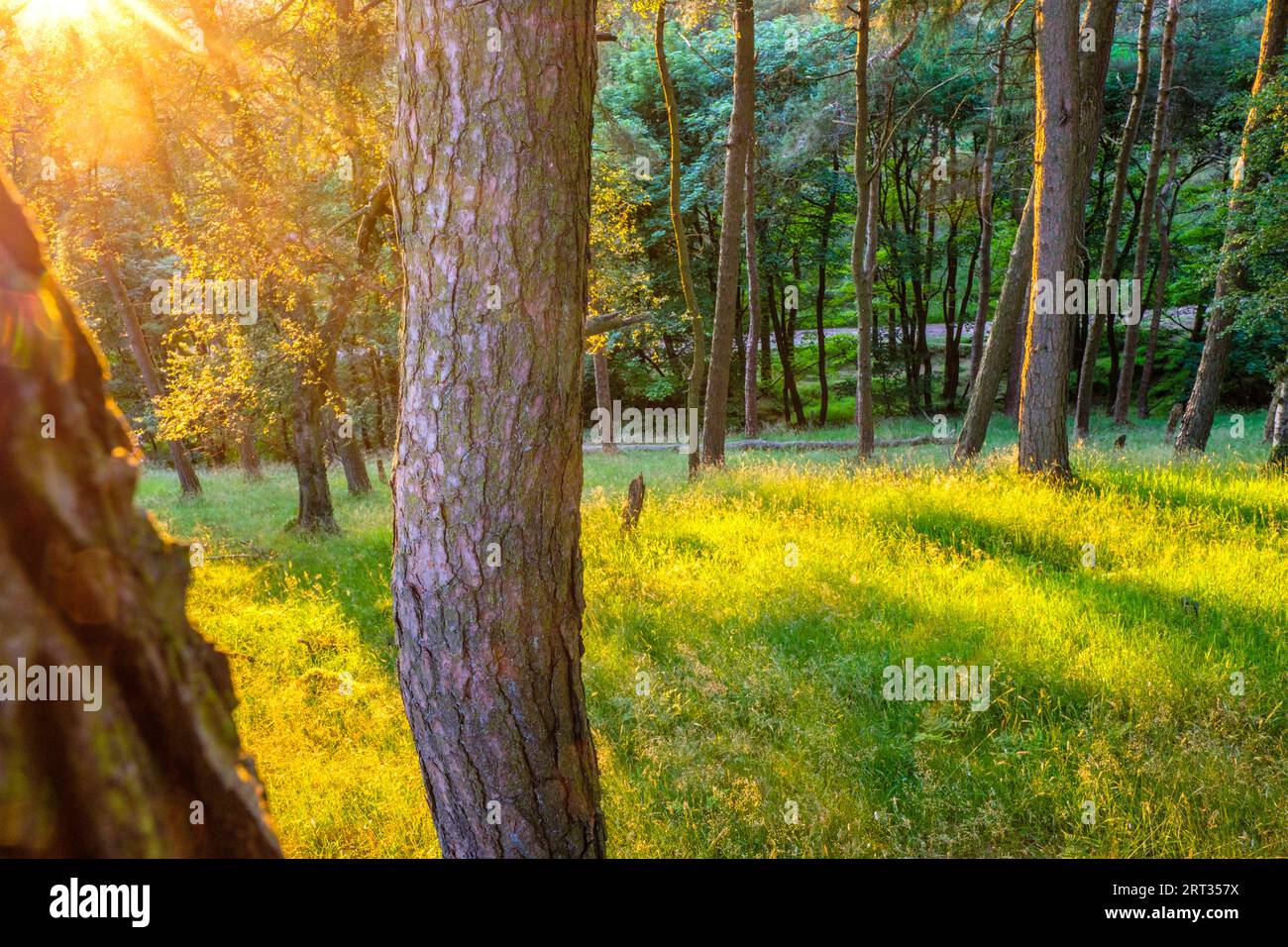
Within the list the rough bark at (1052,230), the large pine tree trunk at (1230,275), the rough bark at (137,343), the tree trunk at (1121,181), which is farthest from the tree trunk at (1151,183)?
the rough bark at (137,343)

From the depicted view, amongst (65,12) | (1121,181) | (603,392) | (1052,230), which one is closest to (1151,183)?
(1121,181)

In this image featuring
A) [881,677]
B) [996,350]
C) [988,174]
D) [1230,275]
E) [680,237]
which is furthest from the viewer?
[988,174]

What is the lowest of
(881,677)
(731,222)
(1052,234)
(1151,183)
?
(881,677)

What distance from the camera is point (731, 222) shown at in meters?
13.6

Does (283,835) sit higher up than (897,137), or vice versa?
(897,137)

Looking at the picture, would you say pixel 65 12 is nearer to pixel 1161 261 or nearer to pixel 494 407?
pixel 494 407

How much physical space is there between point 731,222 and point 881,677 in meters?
10.1

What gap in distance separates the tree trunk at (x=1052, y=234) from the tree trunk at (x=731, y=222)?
4710 mm

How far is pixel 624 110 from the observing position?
27750 mm

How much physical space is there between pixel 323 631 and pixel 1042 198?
10193mm

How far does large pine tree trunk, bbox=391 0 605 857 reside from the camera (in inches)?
102

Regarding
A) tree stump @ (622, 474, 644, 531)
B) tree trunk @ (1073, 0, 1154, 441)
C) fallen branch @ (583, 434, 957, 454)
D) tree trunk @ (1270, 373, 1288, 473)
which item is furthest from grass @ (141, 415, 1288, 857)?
fallen branch @ (583, 434, 957, 454)
